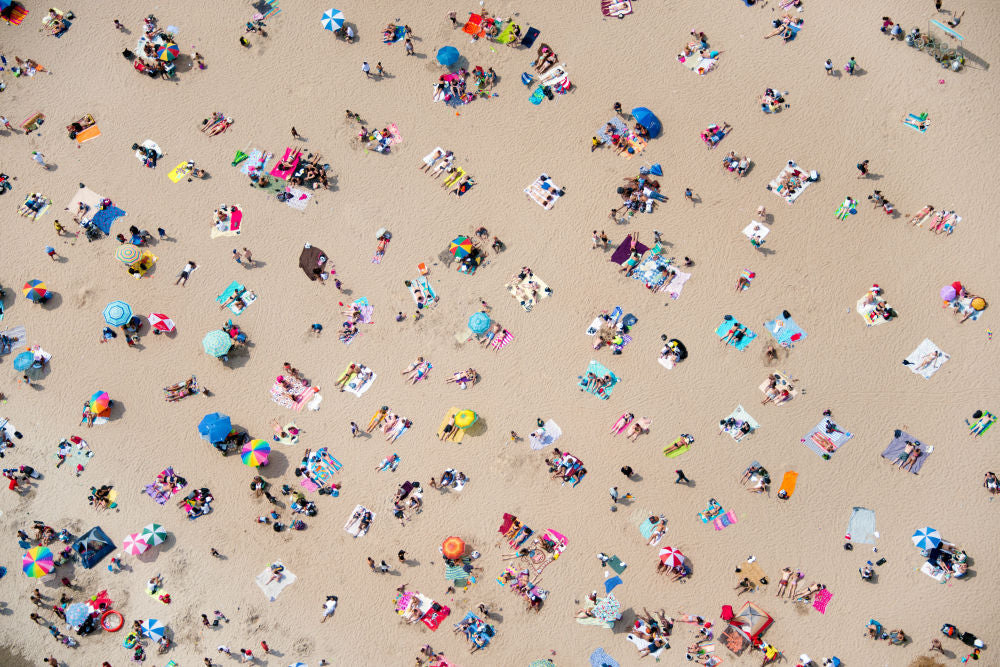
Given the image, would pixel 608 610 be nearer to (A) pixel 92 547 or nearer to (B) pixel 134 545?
(B) pixel 134 545

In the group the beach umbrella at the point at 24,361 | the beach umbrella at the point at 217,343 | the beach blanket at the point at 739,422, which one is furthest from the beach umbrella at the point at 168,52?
the beach blanket at the point at 739,422

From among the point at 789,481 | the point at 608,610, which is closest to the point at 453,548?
the point at 608,610

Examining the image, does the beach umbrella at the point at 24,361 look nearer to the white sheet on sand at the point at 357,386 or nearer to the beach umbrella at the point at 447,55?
the white sheet on sand at the point at 357,386

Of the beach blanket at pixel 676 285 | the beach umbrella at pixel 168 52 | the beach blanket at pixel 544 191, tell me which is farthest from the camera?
the beach umbrella at pixel 168 52

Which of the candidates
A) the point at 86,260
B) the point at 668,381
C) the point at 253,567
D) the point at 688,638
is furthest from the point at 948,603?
the point at 86,260

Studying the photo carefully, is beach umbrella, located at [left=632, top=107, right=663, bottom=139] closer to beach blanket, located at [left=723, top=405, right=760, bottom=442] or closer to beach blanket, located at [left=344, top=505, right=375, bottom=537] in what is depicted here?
beach blanket, located at [left=723, top=405, right=760, bottom=442]

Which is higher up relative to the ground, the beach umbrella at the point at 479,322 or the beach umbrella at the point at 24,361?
the beach umbrella at the point at 479,322
